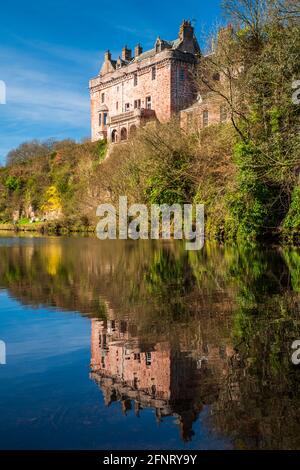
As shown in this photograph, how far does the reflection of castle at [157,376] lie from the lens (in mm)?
4414

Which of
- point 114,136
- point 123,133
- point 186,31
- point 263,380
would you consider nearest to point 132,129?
point 123,133

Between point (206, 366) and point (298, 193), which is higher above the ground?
point (298, 193)

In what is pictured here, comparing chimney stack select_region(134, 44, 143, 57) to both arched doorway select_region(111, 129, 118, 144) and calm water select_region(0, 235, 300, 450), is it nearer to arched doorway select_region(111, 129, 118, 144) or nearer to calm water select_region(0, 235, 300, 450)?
arched doorway select_region(111, 129, 118, 144)

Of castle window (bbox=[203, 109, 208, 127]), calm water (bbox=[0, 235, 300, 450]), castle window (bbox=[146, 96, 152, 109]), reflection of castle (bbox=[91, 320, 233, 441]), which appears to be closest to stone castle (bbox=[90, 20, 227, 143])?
castle window (bbox=[146, 96, 152, 109])

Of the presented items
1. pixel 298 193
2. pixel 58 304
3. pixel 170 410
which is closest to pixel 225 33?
pixel 298 193

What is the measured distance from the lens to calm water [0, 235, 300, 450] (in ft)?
12.8

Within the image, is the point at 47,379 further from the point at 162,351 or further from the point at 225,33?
the point at 225,33

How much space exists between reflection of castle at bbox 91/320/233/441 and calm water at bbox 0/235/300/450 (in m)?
0.01

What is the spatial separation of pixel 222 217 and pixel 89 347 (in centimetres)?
2408

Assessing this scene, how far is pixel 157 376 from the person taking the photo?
16.9ft

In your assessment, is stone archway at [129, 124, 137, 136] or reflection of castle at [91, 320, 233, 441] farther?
stone archway at [129, 124, 137, 136]

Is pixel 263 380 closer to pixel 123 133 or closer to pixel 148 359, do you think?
pixel 148 359

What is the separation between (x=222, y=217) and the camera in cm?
2991
